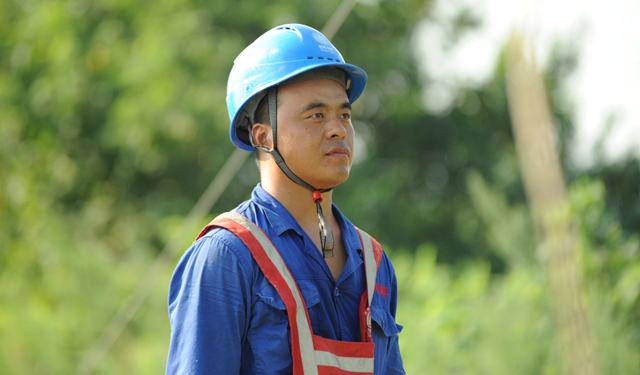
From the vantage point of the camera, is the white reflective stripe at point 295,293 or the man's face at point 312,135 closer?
the white reflective stripe at point 295,293

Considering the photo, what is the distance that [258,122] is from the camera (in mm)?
2156

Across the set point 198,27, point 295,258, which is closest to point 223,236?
point 295,258

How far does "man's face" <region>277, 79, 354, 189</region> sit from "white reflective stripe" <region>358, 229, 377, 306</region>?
0.92 feet

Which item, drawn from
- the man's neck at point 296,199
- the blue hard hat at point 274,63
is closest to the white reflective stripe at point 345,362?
the man's neck at point 296,199

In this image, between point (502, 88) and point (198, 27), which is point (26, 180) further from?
point (502, 88)

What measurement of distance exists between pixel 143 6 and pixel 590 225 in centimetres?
935

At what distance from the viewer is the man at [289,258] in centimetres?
173

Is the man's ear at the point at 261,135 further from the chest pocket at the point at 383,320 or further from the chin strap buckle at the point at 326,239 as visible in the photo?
the chest pocket at the point at 383,320

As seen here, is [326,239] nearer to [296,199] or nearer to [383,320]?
[296,199]

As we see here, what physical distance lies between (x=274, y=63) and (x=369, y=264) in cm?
77

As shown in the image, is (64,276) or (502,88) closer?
(64,276)

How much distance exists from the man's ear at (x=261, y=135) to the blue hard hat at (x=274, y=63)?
0.06m

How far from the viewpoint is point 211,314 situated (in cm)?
171

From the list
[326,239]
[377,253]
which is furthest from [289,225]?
[377,253]
